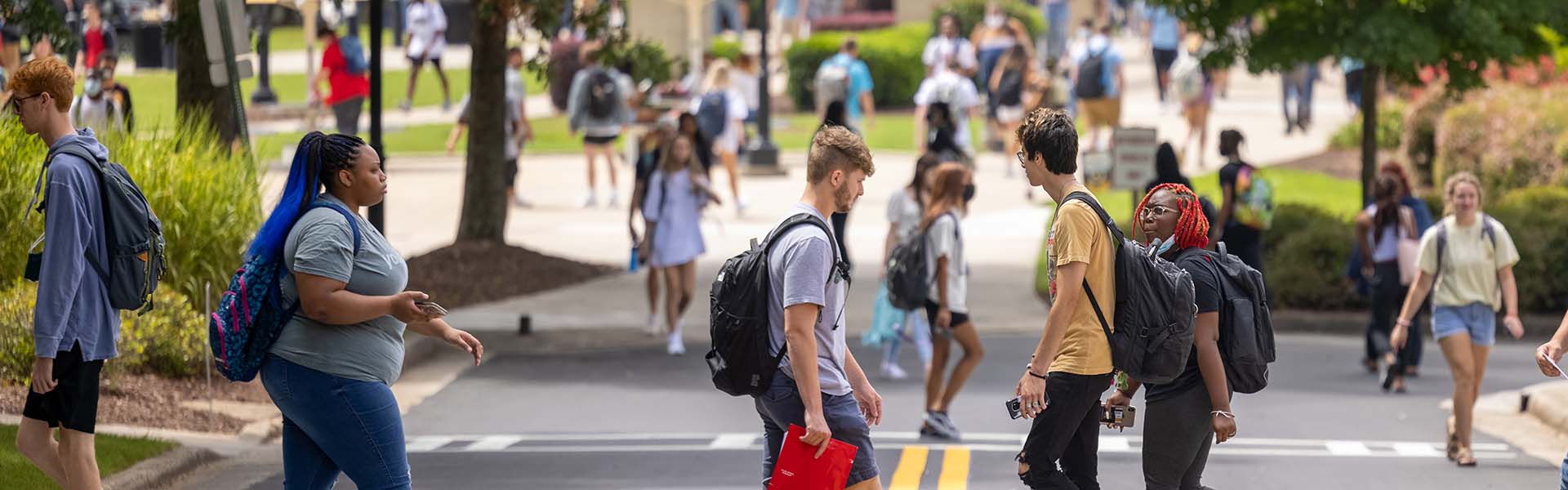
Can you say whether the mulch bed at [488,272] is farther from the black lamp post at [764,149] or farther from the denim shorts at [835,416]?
the denim shorts at [835,416]

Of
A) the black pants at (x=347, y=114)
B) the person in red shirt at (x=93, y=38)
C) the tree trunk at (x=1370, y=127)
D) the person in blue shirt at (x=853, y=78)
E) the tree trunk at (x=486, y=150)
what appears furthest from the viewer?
the person in blue shirt at (x=853, y=78)

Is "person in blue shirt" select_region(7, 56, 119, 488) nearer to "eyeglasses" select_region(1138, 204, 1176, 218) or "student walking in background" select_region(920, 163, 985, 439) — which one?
"eyeglasses" select_region(1138, 204, 1176, 218)

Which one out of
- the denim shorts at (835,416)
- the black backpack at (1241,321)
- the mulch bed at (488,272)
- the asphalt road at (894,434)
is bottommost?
the asphalt road at (894,434)

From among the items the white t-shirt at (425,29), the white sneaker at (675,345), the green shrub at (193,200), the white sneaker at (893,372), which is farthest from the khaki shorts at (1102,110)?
the green shrub at (193,200)

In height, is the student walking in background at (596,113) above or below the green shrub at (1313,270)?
above

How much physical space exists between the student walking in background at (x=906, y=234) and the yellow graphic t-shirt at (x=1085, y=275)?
5.08 m

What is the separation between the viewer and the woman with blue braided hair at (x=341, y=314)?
560cm

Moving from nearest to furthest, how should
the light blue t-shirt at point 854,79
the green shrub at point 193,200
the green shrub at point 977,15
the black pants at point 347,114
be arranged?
the green shrub at point 193,200, the black pants at point 347,114, the light blue t-shirt at point 854,79, the green shrub at point 977,15

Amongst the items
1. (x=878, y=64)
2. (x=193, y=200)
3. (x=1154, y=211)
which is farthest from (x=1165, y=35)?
(x=1154, y=211)

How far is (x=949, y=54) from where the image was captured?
2934 centimetres

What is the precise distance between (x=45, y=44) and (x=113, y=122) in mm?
2011

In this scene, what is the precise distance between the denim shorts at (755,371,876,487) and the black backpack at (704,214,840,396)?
0.04m

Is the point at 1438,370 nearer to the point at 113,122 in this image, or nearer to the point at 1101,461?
the point at 1101,461

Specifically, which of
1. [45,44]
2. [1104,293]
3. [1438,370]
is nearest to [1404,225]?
[1438,370]
